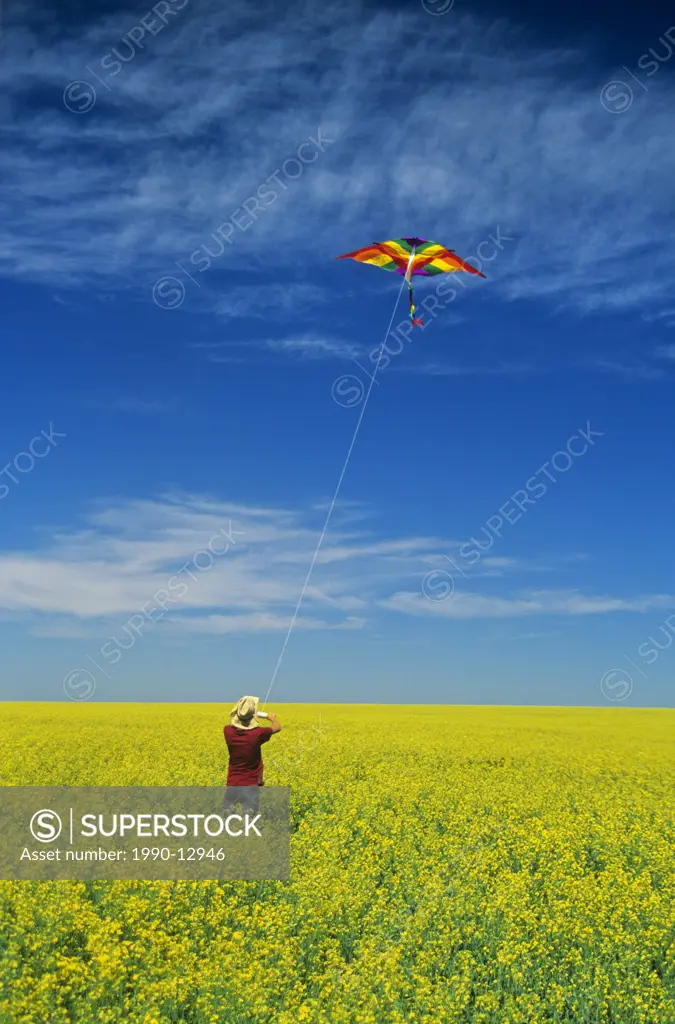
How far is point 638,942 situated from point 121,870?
6564 millimetres

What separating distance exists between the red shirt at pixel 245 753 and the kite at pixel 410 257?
26.5ft

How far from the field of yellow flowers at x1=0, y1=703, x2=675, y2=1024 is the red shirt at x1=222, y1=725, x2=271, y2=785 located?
141 cm

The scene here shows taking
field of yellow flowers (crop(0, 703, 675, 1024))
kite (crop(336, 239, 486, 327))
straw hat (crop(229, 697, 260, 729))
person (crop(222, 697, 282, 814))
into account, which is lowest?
field of yellow flowers (crop(0, 703, 675, 1024))

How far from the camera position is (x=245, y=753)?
39.2 feet

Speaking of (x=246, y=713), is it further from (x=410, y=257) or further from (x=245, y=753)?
(x=410, y=257)

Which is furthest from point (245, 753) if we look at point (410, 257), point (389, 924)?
point (410, 257)

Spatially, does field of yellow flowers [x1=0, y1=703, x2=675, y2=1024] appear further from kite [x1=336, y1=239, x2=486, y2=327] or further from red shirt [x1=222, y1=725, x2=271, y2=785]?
kite [x1=336, y1=239, x2=486, y2=327]

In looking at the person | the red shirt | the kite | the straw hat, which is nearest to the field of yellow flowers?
the person

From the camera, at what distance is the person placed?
39.1 feet

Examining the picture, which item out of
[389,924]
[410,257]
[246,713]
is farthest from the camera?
[410,257]

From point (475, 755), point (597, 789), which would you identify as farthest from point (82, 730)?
point (597, 789)

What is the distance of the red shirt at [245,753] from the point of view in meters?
11.9

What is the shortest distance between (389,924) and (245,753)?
342 centimetres

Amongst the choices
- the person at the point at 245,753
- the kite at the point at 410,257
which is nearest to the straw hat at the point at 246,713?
the person at the point at 245,753
